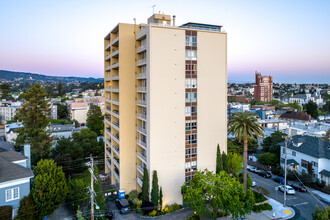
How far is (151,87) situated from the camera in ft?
93.9

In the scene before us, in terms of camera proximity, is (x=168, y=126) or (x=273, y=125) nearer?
(x=168, y=126)

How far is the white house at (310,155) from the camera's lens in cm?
3697

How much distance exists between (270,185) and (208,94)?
18.5 meters

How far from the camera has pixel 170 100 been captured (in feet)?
96.7

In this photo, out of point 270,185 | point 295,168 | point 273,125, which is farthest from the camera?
point 273,125

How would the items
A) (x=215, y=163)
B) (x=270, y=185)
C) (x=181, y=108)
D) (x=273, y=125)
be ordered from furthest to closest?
(x=273, y=125), (x=270, y=185), (x=215, y=163), (x=181, y=108)

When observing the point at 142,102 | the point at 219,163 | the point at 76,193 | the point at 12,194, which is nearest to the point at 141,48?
the point at 142,102

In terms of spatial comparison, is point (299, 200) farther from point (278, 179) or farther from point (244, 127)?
point (244, 127)

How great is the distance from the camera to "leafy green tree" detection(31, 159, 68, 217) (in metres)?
25.2

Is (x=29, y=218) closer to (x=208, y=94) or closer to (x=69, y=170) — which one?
(x=69, y=170)

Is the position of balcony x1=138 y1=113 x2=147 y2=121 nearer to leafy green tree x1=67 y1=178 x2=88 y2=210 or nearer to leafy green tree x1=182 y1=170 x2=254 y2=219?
Result: leafy green tree x1=182 y1=170 x2=254 y2=219

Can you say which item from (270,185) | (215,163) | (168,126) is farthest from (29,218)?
(270,185)

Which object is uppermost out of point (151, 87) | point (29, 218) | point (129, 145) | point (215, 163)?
point (151, 87)

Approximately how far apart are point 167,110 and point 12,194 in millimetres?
17571
